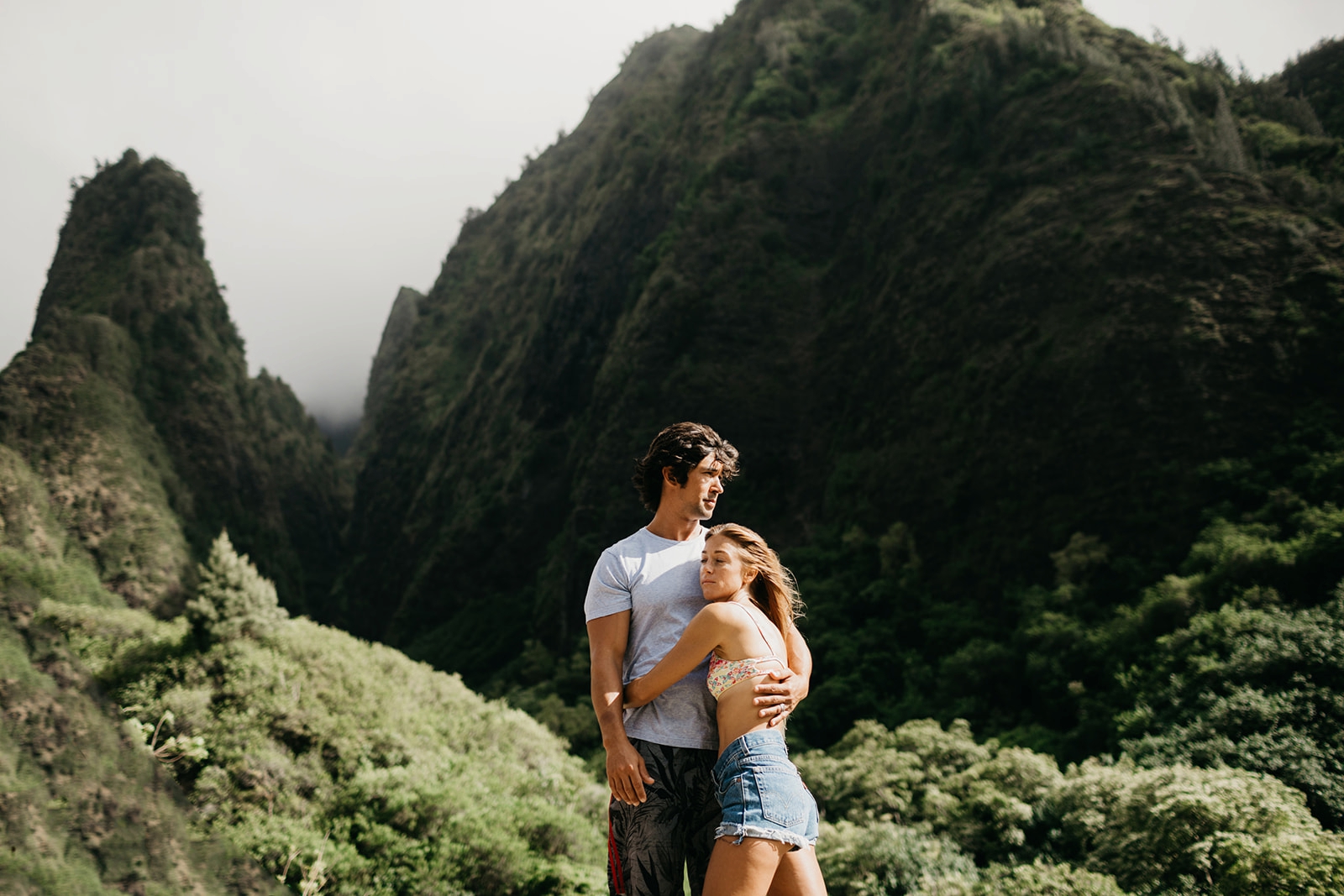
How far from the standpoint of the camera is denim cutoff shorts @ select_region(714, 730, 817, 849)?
250cm

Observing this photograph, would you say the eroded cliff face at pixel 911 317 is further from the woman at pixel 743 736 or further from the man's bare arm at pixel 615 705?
the man's bare arm at pixel 615 705

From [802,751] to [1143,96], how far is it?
80.6 ft

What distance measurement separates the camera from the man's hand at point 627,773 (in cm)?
269

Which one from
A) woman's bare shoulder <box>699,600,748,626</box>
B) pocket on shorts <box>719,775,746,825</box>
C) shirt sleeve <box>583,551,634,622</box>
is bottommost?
pocket on shorts <box>719,775,746,825</box>

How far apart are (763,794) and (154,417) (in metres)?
55.8

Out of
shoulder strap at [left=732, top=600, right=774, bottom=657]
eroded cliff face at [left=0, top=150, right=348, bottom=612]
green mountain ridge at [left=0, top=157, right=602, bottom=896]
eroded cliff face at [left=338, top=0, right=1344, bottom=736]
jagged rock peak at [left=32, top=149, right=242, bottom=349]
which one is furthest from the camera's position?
jagged rock peak at [left=32, top=149, right=242, bottom=349]

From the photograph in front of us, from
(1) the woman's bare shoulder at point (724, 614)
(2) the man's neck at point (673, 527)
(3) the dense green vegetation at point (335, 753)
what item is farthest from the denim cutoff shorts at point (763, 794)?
(3) the dense green vegetation at point (335, 753)

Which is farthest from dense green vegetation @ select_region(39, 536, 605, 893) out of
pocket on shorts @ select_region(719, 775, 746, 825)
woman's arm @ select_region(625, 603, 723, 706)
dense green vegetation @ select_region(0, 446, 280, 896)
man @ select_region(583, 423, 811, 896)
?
pocket on shorts @ select_region(719, 775, 746, 825)

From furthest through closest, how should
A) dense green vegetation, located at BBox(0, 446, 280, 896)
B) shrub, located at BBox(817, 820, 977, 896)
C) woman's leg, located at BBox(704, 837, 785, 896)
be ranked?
shrub, located at BBox(817, 820, 977, 896)
dense green vegetation, located at BBox(0, 446, 280, 896)
woman's leg, located at BBox(704, 837, 785, 896)

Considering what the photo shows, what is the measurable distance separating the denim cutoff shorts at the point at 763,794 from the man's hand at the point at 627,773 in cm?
25

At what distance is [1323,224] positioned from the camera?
74.8ft

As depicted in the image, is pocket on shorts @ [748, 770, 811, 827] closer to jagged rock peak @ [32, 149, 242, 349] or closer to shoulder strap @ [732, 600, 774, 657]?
shoulder strap @ [732, 600, 774, 657]

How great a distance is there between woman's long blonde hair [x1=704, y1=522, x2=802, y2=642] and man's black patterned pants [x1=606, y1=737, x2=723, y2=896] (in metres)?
0.58

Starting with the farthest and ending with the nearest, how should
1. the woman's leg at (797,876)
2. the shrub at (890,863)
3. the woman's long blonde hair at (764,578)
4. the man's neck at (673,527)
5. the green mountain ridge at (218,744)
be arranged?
the shrub at (890,863) < the green mountain ridge at (218,744) < the man's neck at (673,527) < the woman's long blonde hair at (764,578) < the woman's leg at (797,876)
